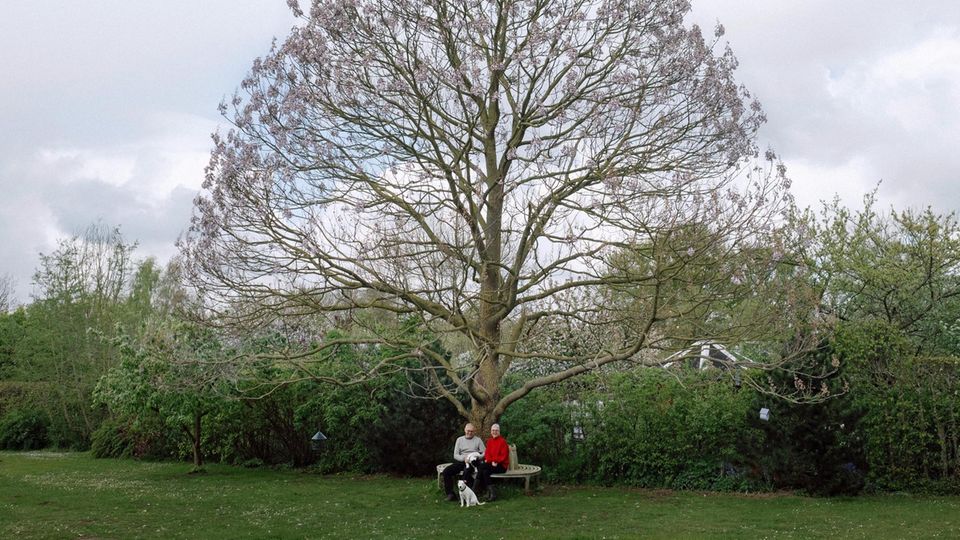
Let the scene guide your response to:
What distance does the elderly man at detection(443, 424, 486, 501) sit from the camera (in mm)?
11555

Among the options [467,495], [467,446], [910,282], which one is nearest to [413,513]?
[467,495]

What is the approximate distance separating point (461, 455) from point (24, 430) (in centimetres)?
1881

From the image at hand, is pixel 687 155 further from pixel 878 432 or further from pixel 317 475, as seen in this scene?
pixel 317 475

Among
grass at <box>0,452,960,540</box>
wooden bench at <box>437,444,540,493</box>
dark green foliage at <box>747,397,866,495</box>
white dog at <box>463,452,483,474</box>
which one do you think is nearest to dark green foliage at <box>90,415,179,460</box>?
grass at <box>0,452,960,540</box>

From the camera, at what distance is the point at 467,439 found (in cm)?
1177

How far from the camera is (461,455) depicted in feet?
38.0

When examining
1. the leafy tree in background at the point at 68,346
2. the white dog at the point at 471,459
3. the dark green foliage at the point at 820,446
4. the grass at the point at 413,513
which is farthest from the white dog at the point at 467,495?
the leafy tree in background at the point at 68,346

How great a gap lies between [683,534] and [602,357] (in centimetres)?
262

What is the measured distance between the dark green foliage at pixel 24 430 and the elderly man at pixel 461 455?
18205 millimetres

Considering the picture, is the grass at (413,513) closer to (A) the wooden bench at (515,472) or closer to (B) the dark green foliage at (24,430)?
(A) the wooden bench at (515,472)

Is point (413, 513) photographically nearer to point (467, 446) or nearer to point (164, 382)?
point (467, 446)

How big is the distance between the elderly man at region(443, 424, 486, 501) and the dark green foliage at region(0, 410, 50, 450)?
59.7ft

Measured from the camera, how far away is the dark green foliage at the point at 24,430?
2436 cm

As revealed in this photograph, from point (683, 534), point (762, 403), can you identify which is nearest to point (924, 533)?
point (683, 534)
